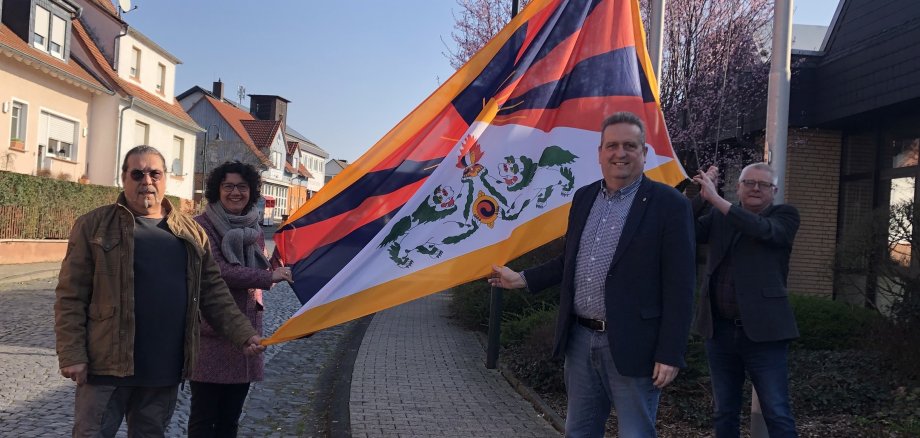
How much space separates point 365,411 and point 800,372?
149 inches

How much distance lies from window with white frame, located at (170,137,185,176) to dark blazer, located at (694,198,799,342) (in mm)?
35053

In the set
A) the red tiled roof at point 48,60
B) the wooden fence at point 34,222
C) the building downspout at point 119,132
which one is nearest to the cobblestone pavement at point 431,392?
the wooden fence at point 34,222

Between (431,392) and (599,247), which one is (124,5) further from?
(599,247)

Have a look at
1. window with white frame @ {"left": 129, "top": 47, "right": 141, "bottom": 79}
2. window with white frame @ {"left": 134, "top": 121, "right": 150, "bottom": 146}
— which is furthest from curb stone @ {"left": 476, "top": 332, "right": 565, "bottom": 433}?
window with white frame @ {"left": 129, "top": 47, "right": 141, "bottom": 79}

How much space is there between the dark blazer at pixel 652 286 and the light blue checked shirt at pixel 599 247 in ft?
0.23

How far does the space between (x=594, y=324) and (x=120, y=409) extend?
2.18 meters

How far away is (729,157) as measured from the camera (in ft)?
44.5

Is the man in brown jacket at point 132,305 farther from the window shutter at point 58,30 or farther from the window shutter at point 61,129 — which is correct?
the window shutter at point 58,30

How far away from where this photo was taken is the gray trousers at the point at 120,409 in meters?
3.42

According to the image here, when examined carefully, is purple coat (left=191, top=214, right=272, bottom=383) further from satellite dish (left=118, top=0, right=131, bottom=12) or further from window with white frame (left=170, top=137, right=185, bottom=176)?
window with white frame (left=170, top=137, right=185, bottom=176)

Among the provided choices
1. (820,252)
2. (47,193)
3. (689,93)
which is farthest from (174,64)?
(820,252)

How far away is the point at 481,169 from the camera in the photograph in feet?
14.4

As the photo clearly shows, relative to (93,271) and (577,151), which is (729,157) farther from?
(93,271)

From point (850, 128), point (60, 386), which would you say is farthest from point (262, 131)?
point (60, 386)
